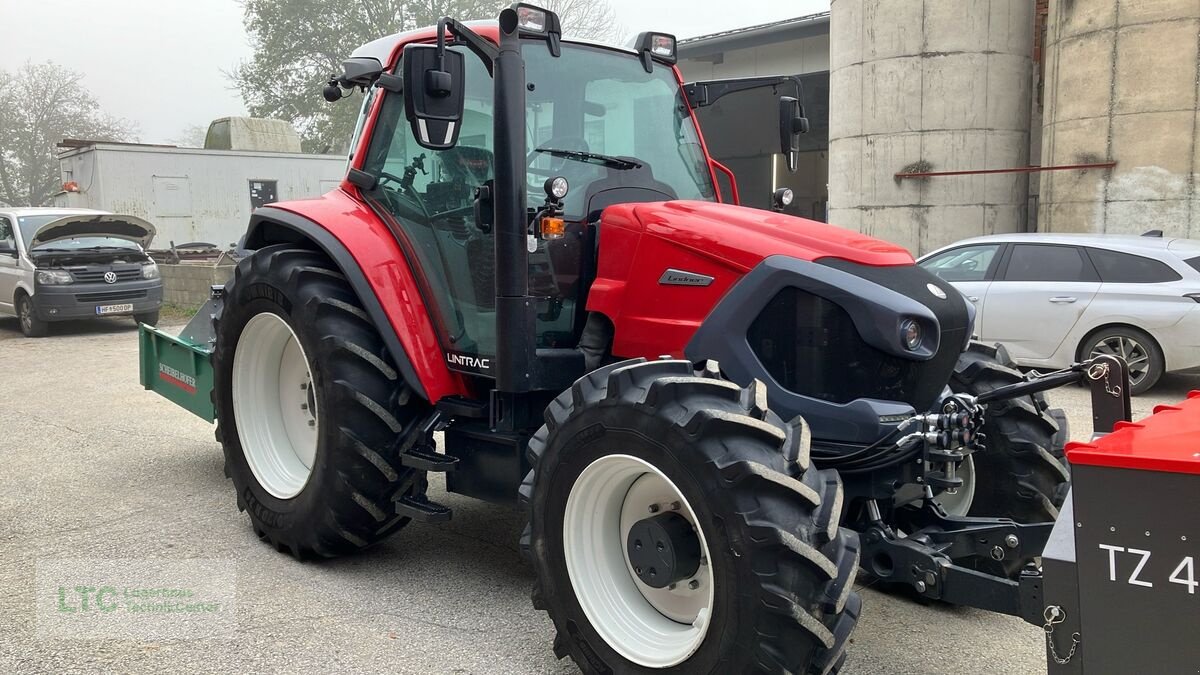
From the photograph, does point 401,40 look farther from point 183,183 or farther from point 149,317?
point 183,183

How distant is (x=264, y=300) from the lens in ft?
15.0

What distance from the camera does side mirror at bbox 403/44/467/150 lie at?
133 inches

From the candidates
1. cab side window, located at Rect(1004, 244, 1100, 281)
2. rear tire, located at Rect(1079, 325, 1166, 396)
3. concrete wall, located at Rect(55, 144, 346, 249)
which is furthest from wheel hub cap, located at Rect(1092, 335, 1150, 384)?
concrete wall, located at Rect(55, 144, 346, 249)

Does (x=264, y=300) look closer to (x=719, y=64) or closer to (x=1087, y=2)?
(x=1087, y=2)

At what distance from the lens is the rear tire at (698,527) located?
8.93ft

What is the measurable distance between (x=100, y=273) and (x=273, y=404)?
11060 millimetres

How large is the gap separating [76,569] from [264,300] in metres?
1.46

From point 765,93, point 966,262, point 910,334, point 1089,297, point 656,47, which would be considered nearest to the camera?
point 910,334

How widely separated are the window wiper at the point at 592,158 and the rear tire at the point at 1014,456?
1596 mm

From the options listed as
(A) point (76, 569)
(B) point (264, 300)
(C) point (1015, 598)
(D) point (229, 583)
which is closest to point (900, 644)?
(C) point (1015, 598)

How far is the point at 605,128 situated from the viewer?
4.16 metres

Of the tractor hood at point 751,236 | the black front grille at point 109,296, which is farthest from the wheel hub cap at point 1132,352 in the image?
the black front grille at point 109,296

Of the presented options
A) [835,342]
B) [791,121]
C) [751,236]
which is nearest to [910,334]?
[835,342]

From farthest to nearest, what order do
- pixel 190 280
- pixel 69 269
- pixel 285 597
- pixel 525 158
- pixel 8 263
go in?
pixel 190 280 → pixel 8 263 → pixel 69 269 → pixel 285 597 → pixel 525 158
